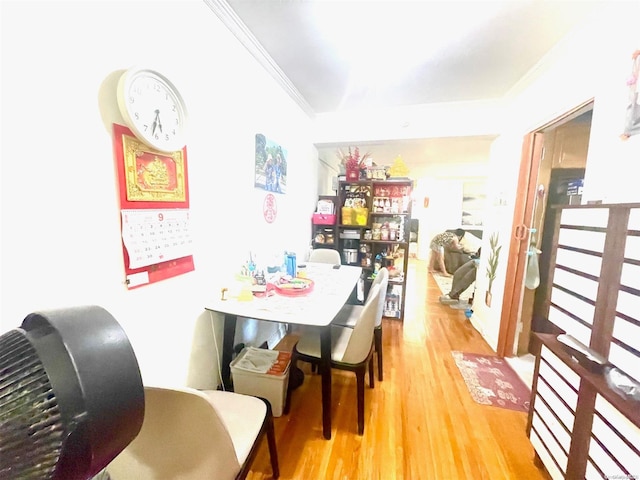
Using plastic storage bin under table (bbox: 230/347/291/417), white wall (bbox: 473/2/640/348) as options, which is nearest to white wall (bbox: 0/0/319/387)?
plastic storage bin under table (bbox: 230/347/291/417)

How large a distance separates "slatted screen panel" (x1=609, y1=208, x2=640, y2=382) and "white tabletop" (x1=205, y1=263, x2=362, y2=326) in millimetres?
991

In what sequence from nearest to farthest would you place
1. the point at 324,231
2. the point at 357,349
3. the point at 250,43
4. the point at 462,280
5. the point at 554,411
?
the point at 554,411 → the point at 357,349 → the point at 250,43 → the point at 324,231 → the point at 462,280

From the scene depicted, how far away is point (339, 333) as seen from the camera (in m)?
1.65

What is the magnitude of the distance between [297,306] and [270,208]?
0.96 m

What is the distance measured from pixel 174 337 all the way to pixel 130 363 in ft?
3.31

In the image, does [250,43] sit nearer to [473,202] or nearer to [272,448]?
[272,448]

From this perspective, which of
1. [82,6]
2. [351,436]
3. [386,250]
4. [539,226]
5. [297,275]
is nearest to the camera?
[82,6]

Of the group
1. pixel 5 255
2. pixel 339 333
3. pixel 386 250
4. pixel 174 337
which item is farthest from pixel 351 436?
pixel 386 250

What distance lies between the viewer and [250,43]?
1.65 m

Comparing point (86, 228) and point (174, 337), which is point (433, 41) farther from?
point (174, 337)

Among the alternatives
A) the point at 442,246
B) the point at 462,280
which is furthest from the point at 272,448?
the point at 442,246

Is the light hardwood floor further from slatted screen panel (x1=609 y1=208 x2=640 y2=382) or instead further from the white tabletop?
slatted screen panel (x1=609 y1=208 x2=640 y2=382)

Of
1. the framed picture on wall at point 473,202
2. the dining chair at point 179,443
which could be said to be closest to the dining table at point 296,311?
the dining chair at point 179,443

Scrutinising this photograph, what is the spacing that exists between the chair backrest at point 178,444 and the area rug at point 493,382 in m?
1.73
